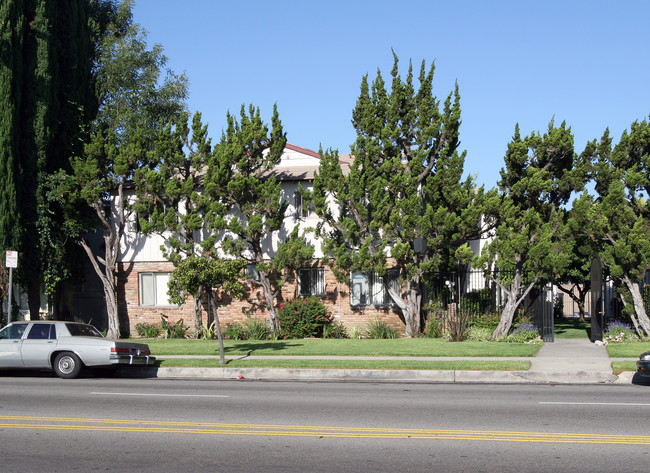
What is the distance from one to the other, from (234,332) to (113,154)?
757 centimetres

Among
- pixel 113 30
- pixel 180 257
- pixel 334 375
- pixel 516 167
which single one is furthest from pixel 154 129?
pixel 334 375

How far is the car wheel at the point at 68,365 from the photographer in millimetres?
15500

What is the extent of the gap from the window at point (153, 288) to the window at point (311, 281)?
5.20m

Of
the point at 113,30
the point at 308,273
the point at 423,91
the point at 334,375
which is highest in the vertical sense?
the point at 113,30

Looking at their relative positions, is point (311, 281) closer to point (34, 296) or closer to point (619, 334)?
point (34, 296)

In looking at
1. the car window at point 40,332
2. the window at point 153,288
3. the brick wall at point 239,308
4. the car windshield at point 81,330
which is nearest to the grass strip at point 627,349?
the brick wall at point 239,308

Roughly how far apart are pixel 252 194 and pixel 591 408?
51.4 feet

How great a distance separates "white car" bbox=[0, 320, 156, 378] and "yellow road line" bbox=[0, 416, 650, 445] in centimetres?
528

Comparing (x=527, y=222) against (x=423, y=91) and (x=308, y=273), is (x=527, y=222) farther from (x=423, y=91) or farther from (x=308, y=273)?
(x=308, y=273)

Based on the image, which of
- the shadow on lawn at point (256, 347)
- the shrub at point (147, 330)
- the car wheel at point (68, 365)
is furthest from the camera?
the shrub at point (147, 330)

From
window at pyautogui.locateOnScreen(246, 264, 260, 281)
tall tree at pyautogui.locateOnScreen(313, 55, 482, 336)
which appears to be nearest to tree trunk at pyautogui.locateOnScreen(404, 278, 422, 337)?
tall tree at pyautogui.locateOnScreen(313, 55, 482, 336)

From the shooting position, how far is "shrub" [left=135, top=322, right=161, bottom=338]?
2611cm

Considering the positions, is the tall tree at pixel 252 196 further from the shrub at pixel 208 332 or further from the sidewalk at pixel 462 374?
the sidewalk at pixel 462 374

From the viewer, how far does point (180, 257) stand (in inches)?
965
